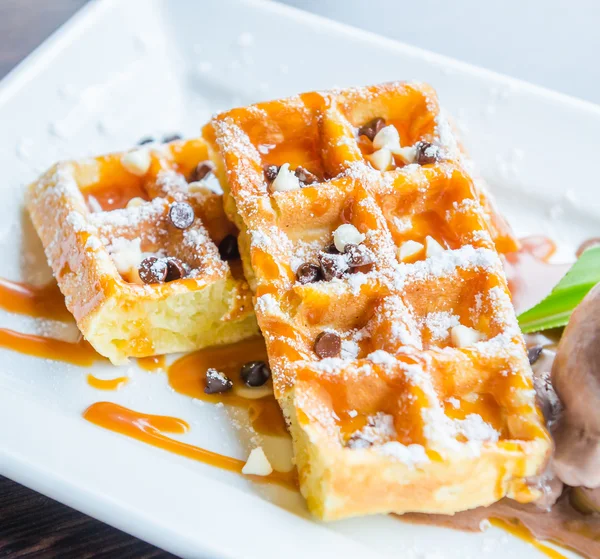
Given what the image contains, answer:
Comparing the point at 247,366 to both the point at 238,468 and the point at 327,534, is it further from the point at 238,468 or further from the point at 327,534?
the point at 327,534

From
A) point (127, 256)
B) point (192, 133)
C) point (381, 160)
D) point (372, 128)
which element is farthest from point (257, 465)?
point (192, 133)

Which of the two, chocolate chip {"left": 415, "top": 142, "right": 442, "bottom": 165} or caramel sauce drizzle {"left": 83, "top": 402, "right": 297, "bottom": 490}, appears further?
chocolate chip {"left": 415, "top": 142, "right": 442, "bottom": 165}

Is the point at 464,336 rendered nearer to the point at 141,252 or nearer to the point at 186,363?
the point at 186,363

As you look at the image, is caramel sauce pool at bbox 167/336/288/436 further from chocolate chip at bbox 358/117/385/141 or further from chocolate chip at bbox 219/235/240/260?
chocolate chip at bbox 358/117/385/141

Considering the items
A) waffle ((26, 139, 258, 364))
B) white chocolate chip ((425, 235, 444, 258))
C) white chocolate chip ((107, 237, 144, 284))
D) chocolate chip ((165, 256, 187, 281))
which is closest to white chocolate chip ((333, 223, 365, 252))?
white chocolate chip ((425, 235, 444, 258))

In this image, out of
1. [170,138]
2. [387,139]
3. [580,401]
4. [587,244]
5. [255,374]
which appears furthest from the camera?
[170,138]

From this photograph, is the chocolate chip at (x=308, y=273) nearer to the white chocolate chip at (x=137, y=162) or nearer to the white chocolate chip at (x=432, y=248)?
the white chocolate chip at (x=432, y=248)

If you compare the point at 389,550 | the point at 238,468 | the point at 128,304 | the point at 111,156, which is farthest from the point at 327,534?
the point at 111,156
